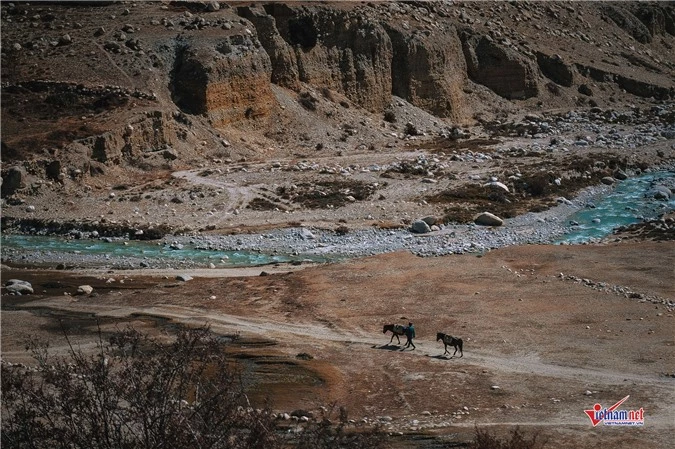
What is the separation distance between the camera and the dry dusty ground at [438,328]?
76.2ft

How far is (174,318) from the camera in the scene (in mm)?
30531

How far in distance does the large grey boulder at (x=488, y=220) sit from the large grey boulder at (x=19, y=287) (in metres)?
18.7

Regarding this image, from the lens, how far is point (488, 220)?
43.2 metres

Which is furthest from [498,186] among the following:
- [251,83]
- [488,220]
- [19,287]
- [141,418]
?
[141,418]

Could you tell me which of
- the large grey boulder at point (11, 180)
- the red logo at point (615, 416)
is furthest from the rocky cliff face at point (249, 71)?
the red logo at point (615, 416)

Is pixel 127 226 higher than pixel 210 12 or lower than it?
lower

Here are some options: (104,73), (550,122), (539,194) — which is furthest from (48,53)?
(550,122)

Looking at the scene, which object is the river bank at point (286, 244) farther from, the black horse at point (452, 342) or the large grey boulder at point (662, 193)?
the black horse at point (452, 342)

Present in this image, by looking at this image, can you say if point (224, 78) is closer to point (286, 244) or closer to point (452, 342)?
point (286, 244)

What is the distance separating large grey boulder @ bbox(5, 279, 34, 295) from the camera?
33625mm

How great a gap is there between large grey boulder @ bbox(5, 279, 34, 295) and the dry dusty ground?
33cm

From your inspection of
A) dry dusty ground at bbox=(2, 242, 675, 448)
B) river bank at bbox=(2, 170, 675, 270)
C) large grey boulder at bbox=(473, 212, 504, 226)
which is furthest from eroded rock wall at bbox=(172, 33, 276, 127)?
dry dusty ground at bbox=(2, 242, 675, 448)

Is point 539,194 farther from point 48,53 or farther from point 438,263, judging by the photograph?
point 48,53

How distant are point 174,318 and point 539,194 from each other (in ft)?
76.4
